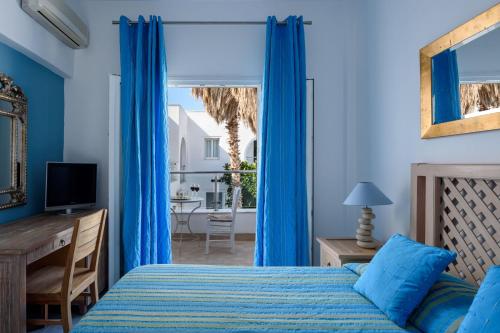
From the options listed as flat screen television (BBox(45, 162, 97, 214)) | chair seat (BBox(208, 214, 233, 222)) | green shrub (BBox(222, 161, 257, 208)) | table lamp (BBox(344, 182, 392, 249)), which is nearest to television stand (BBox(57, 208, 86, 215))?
flat screen television (BBox(45, 162, 97, 214))

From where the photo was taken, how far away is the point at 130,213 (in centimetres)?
313

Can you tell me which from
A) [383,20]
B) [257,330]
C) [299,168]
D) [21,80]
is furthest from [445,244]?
[21,80]

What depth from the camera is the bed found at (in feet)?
4.54

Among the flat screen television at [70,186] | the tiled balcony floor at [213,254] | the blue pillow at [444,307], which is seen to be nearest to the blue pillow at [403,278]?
the blue pillow at [444,307]

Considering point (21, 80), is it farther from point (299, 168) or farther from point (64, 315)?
point (299, 168)

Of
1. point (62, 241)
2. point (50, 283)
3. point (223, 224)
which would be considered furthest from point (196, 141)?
point (50, 283)

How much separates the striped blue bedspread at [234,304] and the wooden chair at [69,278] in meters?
0.47

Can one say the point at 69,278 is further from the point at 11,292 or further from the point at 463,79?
the point at 463,79

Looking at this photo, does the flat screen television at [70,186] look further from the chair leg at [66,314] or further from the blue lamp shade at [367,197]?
the blue lamp shade at [367,197]

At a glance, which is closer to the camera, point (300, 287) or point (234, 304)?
point (234, 304)

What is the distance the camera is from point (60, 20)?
2.83 meters

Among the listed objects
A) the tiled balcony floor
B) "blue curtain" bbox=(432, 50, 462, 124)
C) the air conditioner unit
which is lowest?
the tiled balcony floor

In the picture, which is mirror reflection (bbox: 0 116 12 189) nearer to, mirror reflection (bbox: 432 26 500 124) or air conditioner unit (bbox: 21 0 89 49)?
air conditioner unit (bbox: 21 0 89 49)

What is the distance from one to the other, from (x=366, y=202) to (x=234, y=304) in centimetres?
126
